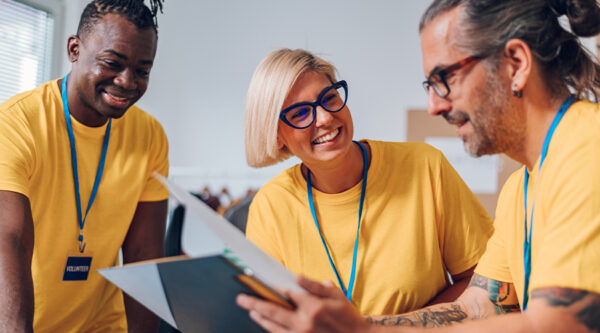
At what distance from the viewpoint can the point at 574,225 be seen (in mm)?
743

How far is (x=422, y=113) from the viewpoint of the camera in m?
3.54

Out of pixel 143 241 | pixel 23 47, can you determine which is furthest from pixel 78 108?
pixel 23 47

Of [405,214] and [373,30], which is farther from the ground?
[373,30]

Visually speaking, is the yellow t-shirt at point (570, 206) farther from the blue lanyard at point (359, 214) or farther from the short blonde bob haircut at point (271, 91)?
the short blonde bob haircut at point (271, 91)

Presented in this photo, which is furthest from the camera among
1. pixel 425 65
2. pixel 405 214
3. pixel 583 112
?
pixel 405 214

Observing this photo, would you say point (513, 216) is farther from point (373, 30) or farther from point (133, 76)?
point (373, 30)

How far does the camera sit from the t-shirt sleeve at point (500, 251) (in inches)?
45.1

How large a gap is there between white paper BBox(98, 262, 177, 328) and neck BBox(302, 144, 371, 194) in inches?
25.3

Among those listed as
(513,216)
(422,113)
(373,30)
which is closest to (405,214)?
(513,216)

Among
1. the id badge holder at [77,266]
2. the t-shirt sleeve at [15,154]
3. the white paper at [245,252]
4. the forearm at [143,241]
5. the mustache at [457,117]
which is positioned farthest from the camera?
the forearm at [143,241]

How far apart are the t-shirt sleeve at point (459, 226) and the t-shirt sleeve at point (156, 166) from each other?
0.91 m

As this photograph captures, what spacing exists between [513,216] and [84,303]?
4.09ft

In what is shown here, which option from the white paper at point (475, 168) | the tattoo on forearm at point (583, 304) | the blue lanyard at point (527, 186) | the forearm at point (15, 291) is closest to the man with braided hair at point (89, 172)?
the forearm at point (15, 291)

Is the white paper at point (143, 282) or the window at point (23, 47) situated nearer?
→ the white paper at point (143, 282)
